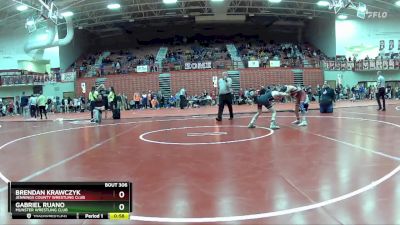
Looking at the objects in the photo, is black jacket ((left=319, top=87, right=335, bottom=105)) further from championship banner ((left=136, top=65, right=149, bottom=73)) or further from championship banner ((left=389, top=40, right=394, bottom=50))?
championship banner ((left=389, top=40, right=394, bottom=50))

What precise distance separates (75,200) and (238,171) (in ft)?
12.4

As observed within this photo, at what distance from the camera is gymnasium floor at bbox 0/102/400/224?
4.24m

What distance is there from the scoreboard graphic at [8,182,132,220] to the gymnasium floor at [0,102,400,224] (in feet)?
Answer: 4.21

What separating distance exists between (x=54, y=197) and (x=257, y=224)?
78.3 inches

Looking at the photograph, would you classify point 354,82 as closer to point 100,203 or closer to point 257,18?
point 257,18

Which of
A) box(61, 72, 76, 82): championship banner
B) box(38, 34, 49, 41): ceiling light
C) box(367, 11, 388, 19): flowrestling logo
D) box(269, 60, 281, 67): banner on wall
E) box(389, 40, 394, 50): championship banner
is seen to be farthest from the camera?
box(389, 40, 394, 50): championship banner

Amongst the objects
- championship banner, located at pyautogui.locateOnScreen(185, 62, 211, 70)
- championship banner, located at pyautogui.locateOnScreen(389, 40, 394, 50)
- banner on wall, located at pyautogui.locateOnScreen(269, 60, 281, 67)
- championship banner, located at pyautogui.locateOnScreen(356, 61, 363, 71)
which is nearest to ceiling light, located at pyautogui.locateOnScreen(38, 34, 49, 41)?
championship banner, located at pyautogui.locateOnScreen(185, 62, 211, 70)

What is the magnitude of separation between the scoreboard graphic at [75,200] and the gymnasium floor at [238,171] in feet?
4.21

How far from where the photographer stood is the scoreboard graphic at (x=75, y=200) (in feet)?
9.02

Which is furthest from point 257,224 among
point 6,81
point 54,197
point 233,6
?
point 6,81

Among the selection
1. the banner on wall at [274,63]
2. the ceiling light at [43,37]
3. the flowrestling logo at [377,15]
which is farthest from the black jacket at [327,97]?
the ceiling light at [43,37]

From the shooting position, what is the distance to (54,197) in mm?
2764

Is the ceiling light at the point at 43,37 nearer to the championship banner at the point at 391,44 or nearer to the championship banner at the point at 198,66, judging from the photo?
the championship banner at the point at 198,66

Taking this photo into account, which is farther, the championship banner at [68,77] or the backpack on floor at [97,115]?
the championship banner at [68,77]
